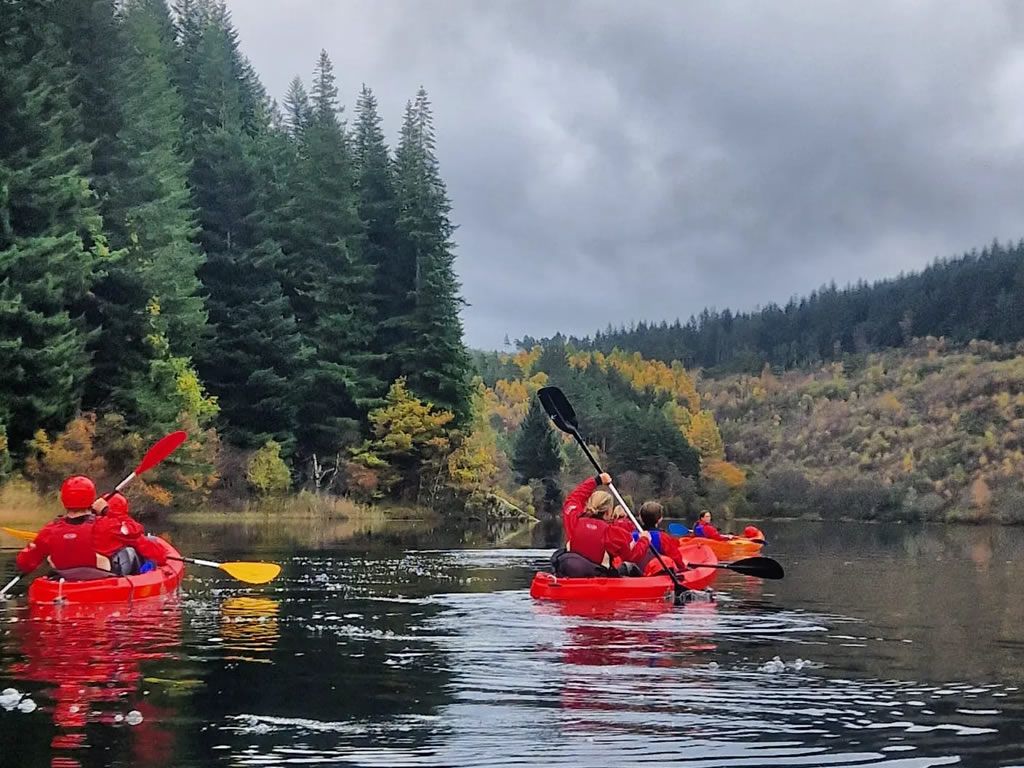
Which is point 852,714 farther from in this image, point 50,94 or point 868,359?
point 868,359

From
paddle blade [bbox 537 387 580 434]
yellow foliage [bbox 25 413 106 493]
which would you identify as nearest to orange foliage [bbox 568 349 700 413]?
yellow foliage [bbox 25 413 106 493]

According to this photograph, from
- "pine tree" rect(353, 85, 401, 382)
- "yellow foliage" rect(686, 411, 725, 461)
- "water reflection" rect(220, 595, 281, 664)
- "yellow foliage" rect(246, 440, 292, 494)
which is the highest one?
"pine tree" rect(353, 85, 401, 382)

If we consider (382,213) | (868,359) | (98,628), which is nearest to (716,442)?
(382,213)

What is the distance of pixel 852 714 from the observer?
10.3m

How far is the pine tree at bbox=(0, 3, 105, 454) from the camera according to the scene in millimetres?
36031

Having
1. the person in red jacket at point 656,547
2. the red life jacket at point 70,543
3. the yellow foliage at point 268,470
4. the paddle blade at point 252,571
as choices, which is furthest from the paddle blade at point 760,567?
the yellow foliage at point 268,470

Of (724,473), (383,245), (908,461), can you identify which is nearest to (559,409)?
(383,245)

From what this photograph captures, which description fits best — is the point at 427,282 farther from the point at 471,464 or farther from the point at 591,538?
the point at 591,538

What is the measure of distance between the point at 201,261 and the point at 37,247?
44.3 ft

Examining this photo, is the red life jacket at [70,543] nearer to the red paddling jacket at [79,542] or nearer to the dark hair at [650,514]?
the red paddling jacket at [79,542]

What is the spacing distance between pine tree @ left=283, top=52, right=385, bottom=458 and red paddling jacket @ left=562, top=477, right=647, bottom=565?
3719cm

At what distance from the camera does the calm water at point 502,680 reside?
8867 mm

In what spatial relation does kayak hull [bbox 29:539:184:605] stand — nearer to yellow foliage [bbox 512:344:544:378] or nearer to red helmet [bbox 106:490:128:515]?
red helmet [bbox 106:490:128:515]

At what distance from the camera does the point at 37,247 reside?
3594 centimetres
